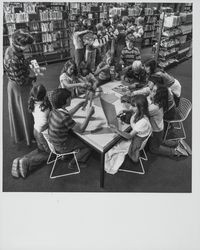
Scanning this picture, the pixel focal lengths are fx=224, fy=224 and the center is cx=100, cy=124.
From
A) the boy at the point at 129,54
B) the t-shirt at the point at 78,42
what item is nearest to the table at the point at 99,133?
the boy at the point at 129,54

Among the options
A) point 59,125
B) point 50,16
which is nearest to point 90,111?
point 59,125

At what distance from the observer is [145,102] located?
7.38 ft

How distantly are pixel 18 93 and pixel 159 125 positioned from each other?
5.64 feet

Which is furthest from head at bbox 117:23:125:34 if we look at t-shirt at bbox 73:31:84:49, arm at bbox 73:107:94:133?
arm at bbox 73:107:94:133

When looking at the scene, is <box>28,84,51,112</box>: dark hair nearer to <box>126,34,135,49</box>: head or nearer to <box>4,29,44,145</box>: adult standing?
<box>4,29,44,145</box>: adult standing

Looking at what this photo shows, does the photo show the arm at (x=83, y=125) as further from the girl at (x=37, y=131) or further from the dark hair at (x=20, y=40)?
the dark hair at (x=20, y=40)

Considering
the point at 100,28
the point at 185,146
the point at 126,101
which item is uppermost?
the point at 100,28

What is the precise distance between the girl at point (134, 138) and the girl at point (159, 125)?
0.25 m

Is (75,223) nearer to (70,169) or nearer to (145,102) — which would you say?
(70,169)

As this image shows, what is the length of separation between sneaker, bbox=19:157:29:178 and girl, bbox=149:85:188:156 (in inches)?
60.0

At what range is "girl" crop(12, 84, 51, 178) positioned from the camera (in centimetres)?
235

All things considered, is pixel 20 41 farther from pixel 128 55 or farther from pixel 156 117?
pixel 156 117

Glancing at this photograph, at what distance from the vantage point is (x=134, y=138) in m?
2.46

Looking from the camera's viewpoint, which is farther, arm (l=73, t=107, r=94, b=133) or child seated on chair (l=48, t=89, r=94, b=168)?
arm (l=73, t=107, r=94, b=133)
